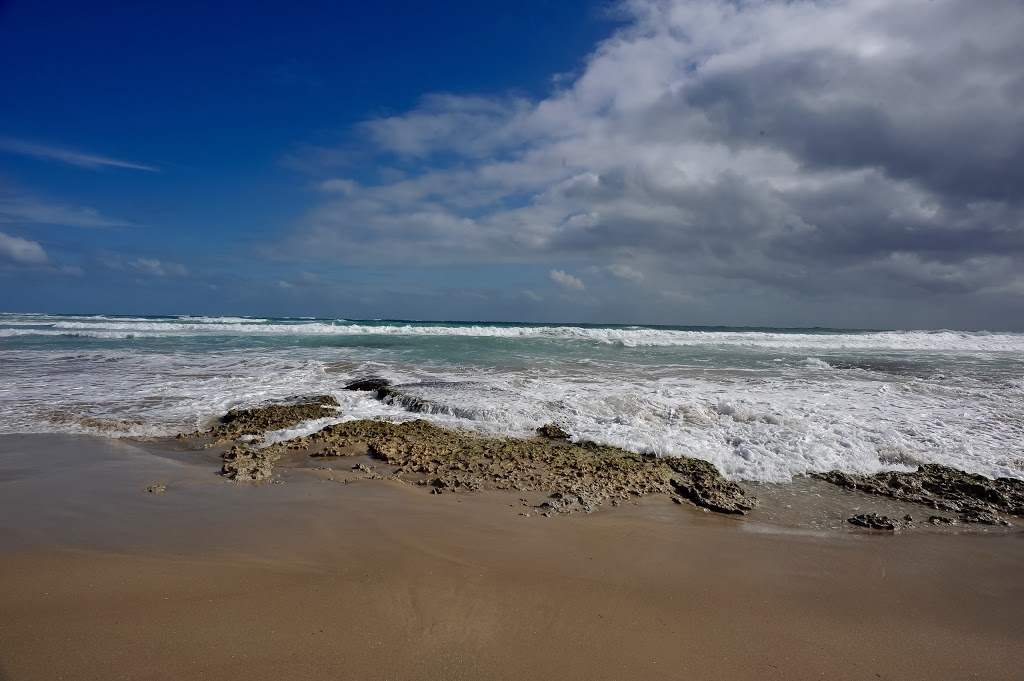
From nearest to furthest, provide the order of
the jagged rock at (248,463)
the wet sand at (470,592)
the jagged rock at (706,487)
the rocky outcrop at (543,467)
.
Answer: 1. the wet sand at (470,592)
2. the jagged rock at (706,487)
3. the rocky outcrop at (543,467)
4. the jagged rock at (248,463)

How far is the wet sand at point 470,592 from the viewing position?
2.32 metres

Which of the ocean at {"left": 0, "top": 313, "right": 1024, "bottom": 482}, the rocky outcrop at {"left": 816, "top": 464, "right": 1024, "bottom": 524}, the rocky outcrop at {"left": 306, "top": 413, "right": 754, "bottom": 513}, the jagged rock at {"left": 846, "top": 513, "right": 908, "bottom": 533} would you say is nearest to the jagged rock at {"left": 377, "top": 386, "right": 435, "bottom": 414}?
the ocean at {"left": 0, "top": 313, "right": 1024, "bottom": 482}

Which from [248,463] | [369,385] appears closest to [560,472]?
[248,463]

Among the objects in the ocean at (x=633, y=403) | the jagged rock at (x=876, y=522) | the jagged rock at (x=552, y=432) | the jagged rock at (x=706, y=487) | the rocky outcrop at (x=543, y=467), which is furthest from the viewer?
the jagged rock at (x=552, y=432)

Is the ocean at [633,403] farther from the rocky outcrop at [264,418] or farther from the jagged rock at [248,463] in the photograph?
the jagged rock at [248,463]

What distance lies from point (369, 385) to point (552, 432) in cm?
463

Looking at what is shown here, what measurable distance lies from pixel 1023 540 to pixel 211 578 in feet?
18.7

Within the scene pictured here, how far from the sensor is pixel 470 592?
9.33 feet

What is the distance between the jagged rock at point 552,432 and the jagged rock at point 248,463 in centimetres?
304

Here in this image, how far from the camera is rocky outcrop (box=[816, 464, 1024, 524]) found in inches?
168

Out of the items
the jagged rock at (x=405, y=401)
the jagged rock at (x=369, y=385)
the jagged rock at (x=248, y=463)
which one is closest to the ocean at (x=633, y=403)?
the jagged rock at (x=405, y=401)

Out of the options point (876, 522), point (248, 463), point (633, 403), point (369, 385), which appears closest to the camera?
point (876, 522)

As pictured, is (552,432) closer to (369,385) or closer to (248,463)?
→ (248,463)

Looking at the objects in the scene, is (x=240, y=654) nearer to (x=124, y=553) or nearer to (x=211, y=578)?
(x=211, y=578)
